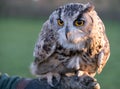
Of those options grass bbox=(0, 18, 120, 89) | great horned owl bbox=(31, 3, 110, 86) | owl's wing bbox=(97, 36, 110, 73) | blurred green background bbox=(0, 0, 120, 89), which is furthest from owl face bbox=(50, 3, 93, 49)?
blurred green background bbox=(0, 0, 120, 89)

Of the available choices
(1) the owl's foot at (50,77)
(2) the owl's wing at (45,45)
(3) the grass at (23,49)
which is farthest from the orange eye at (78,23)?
(3) the grass at (23,49)

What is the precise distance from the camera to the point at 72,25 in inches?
110

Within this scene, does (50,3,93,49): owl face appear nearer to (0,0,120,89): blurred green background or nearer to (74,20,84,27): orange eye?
(74,20,84,27): orange eye

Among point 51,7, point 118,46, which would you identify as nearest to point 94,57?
point 118,46

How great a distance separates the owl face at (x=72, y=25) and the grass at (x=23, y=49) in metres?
5.83

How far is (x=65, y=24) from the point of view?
2.79 m

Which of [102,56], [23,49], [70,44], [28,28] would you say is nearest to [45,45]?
[70,44]

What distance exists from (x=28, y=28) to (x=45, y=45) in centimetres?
1758

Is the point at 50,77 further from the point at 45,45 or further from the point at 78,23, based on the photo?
the point at 78,23

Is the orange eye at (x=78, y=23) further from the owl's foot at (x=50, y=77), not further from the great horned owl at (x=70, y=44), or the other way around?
the owl's foot at (x=50, y=77)

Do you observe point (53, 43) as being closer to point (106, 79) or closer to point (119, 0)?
point (106, 79)

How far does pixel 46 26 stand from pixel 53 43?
3.8 inches

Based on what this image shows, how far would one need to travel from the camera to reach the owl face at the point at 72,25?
2.78 meters

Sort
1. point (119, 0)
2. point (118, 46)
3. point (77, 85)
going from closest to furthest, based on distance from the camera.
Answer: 1. point (77, 85)
2. point (118, 46)
3. point (119, 0)
